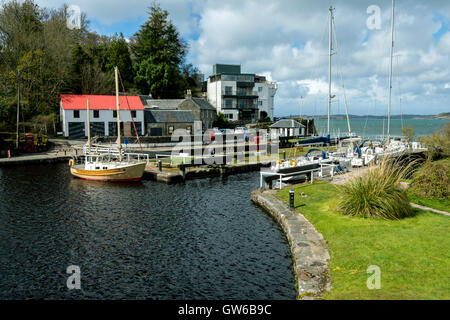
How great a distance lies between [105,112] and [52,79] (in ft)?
38.5

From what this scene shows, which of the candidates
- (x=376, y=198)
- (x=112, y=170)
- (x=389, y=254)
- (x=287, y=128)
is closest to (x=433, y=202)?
(x=376, y=198)

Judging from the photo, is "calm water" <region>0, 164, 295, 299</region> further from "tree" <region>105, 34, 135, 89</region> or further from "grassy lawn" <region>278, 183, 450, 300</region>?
"tree" <region>105, 34, 135, 89</region>

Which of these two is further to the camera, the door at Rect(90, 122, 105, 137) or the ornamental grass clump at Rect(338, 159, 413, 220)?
the door at Rect(90, 122, 105, 137)

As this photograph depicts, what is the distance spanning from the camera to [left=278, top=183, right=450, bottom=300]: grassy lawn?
30.6 ft

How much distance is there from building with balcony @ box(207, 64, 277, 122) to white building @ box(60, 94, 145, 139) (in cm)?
3164

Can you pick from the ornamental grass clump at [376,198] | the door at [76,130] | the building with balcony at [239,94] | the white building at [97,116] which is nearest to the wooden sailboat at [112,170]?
the ornamental grass clump at [376,198]

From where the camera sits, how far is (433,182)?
18.8m

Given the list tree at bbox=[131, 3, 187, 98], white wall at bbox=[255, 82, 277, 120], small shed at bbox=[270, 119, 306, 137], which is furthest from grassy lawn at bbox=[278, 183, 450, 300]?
white wall at bbox=[255, 82, 277, 120]

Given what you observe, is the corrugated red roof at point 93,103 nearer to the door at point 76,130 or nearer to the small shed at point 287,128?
the door at point 76,130

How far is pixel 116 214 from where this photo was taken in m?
21.0

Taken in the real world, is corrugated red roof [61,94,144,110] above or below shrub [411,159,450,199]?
above

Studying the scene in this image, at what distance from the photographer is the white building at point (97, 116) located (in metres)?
53.7

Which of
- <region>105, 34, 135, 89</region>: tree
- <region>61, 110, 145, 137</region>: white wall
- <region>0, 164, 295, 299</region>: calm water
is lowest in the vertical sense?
<region>0, 164, 295, 299</region>: calm water

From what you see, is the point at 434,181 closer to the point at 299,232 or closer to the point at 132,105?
the point at 299,232
